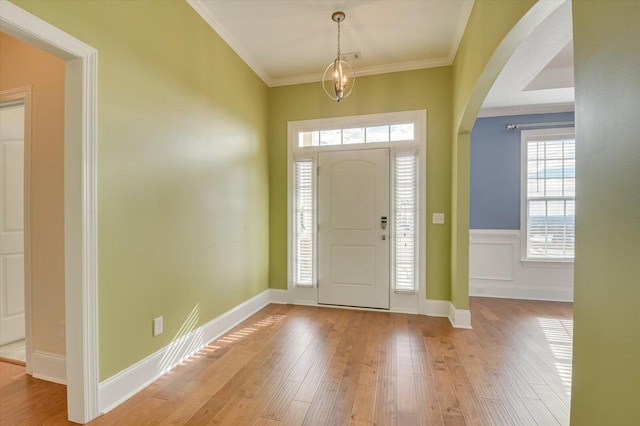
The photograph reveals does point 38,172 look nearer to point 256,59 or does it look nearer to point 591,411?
point 256,59

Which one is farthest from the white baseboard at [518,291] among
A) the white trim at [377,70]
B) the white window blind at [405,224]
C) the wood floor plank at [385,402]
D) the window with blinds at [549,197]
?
the white trim at [377,70]

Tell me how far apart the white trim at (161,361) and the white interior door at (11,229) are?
1.73m

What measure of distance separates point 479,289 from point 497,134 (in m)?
2.37

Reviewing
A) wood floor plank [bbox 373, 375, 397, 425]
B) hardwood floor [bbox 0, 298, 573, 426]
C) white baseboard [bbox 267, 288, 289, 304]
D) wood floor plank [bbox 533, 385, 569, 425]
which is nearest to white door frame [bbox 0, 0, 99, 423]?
hardwood floor [bbox 0, 298, 573, 426]

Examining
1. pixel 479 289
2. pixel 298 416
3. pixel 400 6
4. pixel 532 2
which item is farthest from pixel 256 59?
pixel 479 289

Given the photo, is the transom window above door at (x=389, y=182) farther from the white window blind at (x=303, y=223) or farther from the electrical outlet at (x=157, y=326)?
the electrical outlet at (x=157, y=326)

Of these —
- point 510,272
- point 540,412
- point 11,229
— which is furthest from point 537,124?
point 11,229

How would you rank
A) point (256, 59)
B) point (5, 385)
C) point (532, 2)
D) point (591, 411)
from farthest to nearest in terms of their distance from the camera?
point (256, 59) → point (5, 385) → point (532, 2) → point (591, 411)

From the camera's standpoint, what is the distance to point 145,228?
2.11m

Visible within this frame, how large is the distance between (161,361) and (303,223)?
229 centimetres

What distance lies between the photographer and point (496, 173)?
14.7ft

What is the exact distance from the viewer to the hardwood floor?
70.0 inches

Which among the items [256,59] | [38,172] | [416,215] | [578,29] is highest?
[256,59]

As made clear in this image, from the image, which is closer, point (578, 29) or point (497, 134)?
point (578, 29)
